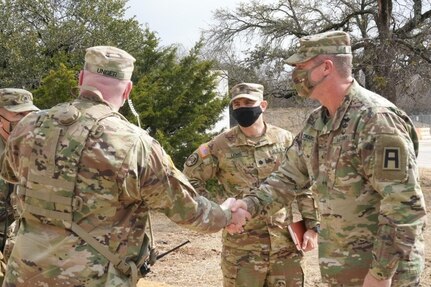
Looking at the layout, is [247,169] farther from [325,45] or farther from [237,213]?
[325,45]

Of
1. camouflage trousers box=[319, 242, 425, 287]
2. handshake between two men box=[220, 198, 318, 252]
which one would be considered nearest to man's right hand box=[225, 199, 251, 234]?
handshake between two men box=[220, 198, 318, 252]

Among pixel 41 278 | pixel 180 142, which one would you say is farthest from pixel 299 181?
pixel 180 142

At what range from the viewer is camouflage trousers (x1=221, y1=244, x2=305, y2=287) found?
443 cm

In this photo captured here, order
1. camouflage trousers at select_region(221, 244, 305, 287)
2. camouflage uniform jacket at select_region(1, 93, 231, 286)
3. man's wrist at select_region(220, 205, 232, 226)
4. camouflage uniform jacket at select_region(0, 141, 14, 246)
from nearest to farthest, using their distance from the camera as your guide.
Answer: camouflage uniform jacket at select_region(1, 93, 231, 286)
man's wrist at select_region(220, 205, 232, 226)
camouflage trousers at select_region(221, 244, 305, 287)
camouflage uniform jacket at select_region(0, 141, 14, 246)

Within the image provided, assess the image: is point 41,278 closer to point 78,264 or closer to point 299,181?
point 78,264

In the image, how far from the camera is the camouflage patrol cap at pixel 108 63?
296 centimetres

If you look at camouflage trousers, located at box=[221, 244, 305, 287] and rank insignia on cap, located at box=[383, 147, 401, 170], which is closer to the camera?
rank insignia on cap, located at box=[383, 147, 401, 170]

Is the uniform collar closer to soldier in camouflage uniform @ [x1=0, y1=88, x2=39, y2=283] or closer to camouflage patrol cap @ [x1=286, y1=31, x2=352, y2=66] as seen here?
camouflage patrol cap @ [x1=286, y1=31, x2=352, y2=66]

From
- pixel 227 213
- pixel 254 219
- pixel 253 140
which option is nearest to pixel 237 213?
pixel 227 213

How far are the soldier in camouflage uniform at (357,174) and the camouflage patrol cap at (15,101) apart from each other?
2.50 meters

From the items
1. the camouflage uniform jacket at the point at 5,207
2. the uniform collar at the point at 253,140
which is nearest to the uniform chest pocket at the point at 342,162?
the uniform collar at the point at 253,140

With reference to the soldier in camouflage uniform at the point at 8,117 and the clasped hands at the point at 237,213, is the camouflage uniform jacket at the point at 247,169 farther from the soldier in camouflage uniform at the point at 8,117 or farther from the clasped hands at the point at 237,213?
the soldier in camouflage uniform at the point at 8,117

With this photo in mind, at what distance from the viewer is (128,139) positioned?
287 centimetres

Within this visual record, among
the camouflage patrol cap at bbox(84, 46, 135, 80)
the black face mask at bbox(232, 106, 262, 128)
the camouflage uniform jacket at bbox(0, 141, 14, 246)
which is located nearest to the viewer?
the camouflage patrol cap at bbox(84, 46, 135, 80)
